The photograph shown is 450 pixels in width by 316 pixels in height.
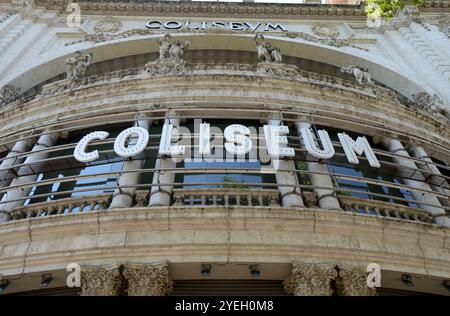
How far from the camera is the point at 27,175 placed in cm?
1096

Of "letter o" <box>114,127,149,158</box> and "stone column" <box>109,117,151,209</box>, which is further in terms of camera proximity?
"letter o" <box>114,127,149,158</box>

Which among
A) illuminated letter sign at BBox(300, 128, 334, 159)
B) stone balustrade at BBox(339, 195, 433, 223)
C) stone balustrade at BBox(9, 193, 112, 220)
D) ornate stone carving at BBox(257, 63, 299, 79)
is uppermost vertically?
ornate stone carving at BBox(257, 63, 299, 79)

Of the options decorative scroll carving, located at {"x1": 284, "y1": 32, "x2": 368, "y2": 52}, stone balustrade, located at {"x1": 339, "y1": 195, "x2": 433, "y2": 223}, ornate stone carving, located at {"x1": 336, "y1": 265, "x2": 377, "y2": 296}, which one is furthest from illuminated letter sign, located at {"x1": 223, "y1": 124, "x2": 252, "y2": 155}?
decorative scroll carving, located at {"x1": 284, "y1": 32, "x2": 368, "y2": 52}

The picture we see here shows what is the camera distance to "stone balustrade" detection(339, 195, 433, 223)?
10352 millimetres

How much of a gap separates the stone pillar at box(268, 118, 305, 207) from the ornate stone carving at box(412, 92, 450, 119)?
9283mm

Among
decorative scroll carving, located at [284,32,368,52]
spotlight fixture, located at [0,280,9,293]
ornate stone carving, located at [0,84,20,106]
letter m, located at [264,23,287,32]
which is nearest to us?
spotlight fixture, located at [0,280,9,293]

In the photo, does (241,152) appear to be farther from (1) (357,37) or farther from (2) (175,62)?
(1) (357,37)

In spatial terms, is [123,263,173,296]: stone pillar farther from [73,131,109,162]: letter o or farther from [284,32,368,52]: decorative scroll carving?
[284,32,368,52]: decorative scroll carving

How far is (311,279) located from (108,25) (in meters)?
23.0

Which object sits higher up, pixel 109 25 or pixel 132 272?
pixel 109 25

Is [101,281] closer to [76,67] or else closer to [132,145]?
[132,145]

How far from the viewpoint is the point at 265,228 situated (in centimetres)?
902
